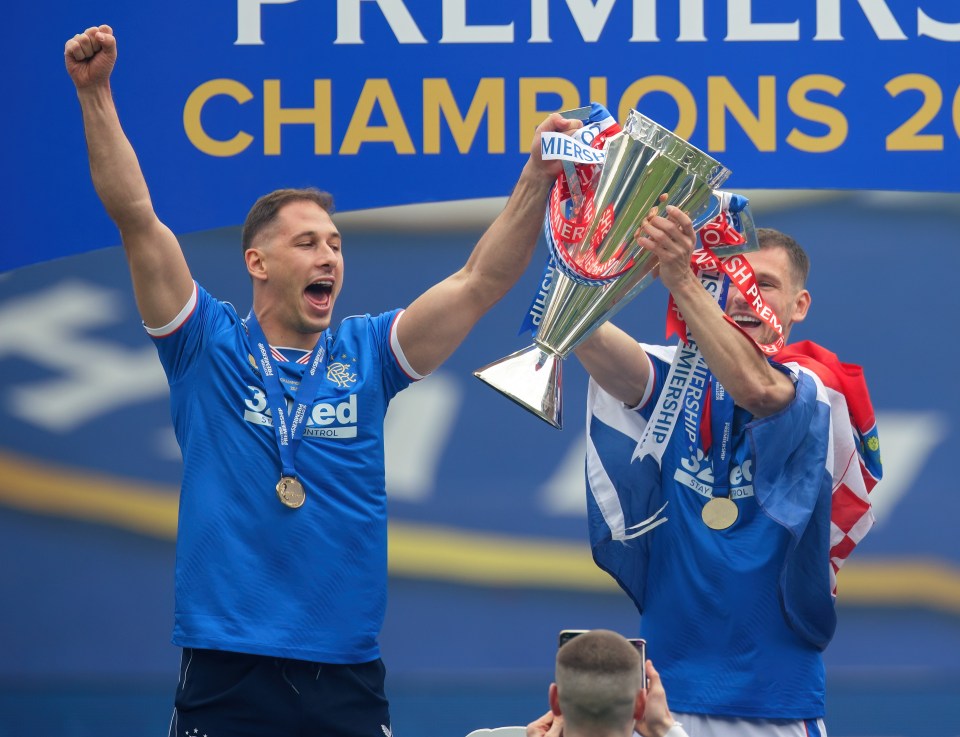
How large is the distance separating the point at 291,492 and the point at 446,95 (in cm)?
184

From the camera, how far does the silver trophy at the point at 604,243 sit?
263cm

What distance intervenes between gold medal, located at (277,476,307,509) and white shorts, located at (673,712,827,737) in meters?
0.85

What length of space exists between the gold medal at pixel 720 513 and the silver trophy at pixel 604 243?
0.45m

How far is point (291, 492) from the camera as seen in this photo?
9.20 ft

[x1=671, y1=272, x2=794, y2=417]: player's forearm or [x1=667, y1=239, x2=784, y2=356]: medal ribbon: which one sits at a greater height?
[x1=667, y1=239, x2=784, y2=356]: medal ribbon

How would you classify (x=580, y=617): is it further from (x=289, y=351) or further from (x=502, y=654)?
(x=289, y=351)

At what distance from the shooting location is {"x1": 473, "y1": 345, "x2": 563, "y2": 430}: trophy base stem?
Result: 8.63 ft

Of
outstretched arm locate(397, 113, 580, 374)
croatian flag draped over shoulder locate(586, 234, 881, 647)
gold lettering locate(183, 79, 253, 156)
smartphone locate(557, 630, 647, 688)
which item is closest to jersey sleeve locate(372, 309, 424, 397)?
outstretched arm locate(397, 113, 580, 374)

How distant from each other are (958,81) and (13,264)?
2.78 meters

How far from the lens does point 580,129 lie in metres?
2.73

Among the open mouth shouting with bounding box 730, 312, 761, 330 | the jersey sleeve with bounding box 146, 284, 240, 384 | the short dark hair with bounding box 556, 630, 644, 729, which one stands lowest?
the short dark hair with bounding box 556, 630, 644, 729

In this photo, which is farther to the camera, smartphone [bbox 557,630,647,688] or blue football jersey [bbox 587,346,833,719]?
blue football jersey [bbox 587,346,833,719]

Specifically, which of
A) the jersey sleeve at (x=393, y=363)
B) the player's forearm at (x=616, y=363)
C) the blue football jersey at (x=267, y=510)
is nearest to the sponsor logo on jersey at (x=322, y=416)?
the blue football jersey at (x=267, y=510)

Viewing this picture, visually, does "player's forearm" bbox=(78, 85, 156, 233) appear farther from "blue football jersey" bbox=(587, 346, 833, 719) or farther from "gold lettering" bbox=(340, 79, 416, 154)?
"gold lettering" bbox=(340, 79, 416, 154)
